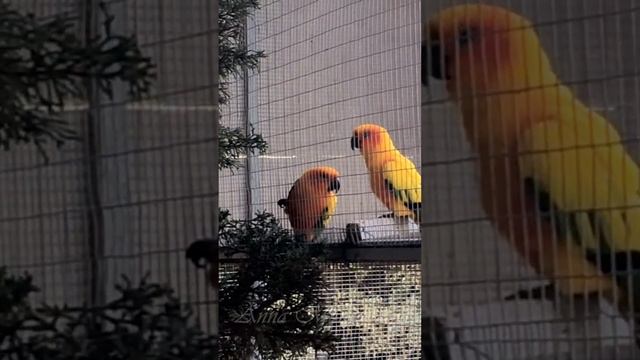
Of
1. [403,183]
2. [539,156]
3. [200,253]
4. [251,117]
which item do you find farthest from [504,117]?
[251,117]

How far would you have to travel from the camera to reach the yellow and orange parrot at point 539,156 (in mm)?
809

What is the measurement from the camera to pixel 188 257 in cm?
80

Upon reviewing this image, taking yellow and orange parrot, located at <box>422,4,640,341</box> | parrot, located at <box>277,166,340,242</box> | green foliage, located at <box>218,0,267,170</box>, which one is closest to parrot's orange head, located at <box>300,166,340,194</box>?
parrot, located at <box>277,166,340,242</box>

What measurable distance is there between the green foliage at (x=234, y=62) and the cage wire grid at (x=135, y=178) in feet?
2.11

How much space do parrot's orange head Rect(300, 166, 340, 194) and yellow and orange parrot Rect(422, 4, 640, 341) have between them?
0.69m

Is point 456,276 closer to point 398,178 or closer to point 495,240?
point 495,240

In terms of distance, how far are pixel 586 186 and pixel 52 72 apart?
0.55 meters

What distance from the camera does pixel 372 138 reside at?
1391 millimetres

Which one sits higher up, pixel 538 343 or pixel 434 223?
pixel 434 223

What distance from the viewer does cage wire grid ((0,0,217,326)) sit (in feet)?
2.61

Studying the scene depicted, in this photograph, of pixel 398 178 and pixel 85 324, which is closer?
pixel 85 324

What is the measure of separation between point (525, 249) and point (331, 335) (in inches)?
25.4

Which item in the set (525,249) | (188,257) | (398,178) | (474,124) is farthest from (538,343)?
(398,178)

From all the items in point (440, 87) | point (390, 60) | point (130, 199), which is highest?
point (390, 60)
